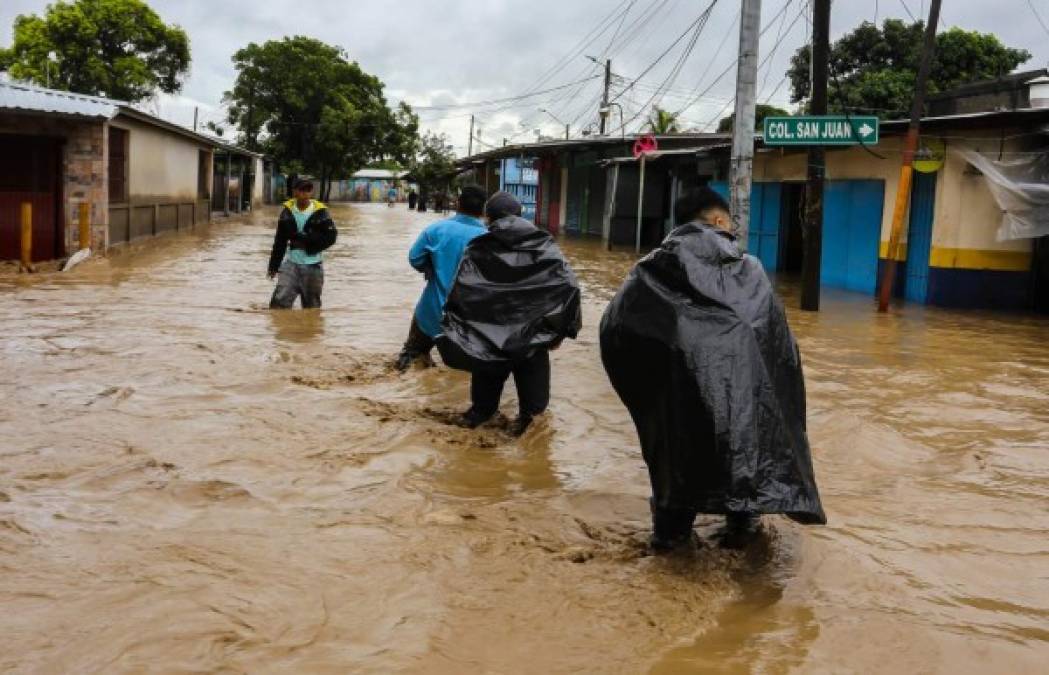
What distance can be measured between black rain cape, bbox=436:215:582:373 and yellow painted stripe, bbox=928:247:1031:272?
34.0 feet

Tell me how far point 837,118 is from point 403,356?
595 centimetres

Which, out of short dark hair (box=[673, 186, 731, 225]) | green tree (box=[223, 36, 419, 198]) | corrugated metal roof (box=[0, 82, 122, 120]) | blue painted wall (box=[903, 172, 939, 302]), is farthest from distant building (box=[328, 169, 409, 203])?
short dark hair (box=[673, 186, 731, 225])

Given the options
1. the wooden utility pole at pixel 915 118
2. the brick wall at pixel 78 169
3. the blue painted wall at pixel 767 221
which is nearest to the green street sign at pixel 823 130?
the wooden utility pole at pixel 915 118

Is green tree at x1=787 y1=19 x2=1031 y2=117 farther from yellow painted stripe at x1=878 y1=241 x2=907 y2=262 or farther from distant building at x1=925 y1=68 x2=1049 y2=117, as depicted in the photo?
yellow painted stripe at x1=878 y1=241 x2=907 y2=262

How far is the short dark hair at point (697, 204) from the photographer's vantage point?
13.6ft

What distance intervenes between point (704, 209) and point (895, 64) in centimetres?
2935

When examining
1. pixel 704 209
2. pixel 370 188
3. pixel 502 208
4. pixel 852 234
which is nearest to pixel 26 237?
pixel 502 208

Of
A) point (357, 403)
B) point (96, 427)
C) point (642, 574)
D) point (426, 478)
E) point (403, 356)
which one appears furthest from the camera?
point (403, 356)

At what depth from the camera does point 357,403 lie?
689 centimetres

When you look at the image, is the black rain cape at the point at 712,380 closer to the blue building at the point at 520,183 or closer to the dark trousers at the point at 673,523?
the dark trousers at the point at 673,523

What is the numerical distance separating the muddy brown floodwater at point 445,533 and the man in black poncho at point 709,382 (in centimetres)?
39

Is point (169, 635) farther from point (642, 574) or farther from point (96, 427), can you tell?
point (96, 427)

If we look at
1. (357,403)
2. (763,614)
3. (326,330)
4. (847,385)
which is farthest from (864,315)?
(763,614)

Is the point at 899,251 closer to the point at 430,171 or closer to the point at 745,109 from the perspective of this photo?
the point at 745,109
